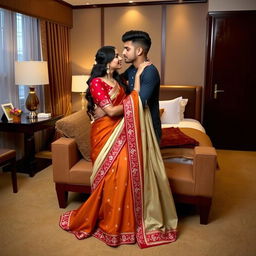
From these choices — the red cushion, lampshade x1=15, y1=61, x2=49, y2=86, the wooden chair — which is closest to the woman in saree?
the red cushion

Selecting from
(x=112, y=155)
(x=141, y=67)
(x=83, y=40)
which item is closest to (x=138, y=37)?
(x=141, y=67)

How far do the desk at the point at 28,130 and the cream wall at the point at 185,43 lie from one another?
6.86 feet

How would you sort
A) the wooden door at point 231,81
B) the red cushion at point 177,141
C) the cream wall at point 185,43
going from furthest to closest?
the cream wall at point 185,43
the wooden door at point 231,81
the red cushion at point 177,141

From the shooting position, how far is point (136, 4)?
4.77 m

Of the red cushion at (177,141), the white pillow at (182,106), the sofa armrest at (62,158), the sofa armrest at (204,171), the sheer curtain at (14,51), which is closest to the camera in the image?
the sofa armrest at (204,171)

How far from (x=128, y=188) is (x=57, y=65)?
3.06 metres

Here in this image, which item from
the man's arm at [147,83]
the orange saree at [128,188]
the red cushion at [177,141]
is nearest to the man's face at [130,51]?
the man's arm at [147,83]

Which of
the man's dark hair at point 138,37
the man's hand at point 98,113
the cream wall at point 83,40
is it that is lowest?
the man's hand at point 98,113

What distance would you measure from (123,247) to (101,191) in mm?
431

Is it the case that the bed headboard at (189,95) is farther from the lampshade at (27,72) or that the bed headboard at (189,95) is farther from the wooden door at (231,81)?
the lampshade at (27,72)

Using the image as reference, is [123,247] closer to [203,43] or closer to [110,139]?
[110,139]

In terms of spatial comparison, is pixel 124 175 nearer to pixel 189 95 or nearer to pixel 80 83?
pixel 80 83

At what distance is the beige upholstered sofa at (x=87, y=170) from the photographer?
241 cm

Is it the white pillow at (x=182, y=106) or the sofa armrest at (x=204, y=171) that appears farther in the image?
the white pillow at (x=182, y=106)
